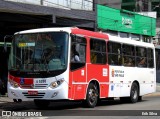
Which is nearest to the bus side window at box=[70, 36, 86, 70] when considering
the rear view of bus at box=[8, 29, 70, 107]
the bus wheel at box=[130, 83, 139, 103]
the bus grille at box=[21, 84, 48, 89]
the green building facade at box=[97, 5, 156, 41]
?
the rear view of bus at box=[8, 29, 70, 107]

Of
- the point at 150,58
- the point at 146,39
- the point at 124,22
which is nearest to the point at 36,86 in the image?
the point at 150,58

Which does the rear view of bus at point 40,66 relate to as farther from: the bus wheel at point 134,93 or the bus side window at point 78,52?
the bus wheel at point 134,93

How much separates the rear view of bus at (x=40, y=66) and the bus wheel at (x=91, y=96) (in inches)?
60.4

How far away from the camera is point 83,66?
605 inches

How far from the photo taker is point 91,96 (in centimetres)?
1580

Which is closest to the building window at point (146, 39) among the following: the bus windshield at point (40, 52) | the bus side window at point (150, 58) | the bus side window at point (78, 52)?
the bus side window at point (150, 58)

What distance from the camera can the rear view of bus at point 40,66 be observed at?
14.3 m

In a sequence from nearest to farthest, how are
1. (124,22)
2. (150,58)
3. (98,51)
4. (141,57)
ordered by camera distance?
(98,51), (141,57), (150,58), (124,22)

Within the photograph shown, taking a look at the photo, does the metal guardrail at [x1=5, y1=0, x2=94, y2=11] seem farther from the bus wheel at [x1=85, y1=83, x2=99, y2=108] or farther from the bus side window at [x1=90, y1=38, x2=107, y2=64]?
the bus wheel at [x1=85, y1=83, x2=99, y2=108]

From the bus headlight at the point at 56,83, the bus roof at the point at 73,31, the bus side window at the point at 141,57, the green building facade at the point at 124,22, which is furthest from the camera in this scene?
the green building facade at the point at 124,22

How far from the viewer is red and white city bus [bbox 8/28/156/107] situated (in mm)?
14375

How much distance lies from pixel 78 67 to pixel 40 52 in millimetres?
1472

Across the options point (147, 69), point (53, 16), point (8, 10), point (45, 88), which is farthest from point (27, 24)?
point (45, 88)

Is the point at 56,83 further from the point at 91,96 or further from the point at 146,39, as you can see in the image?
the point at 146,39
